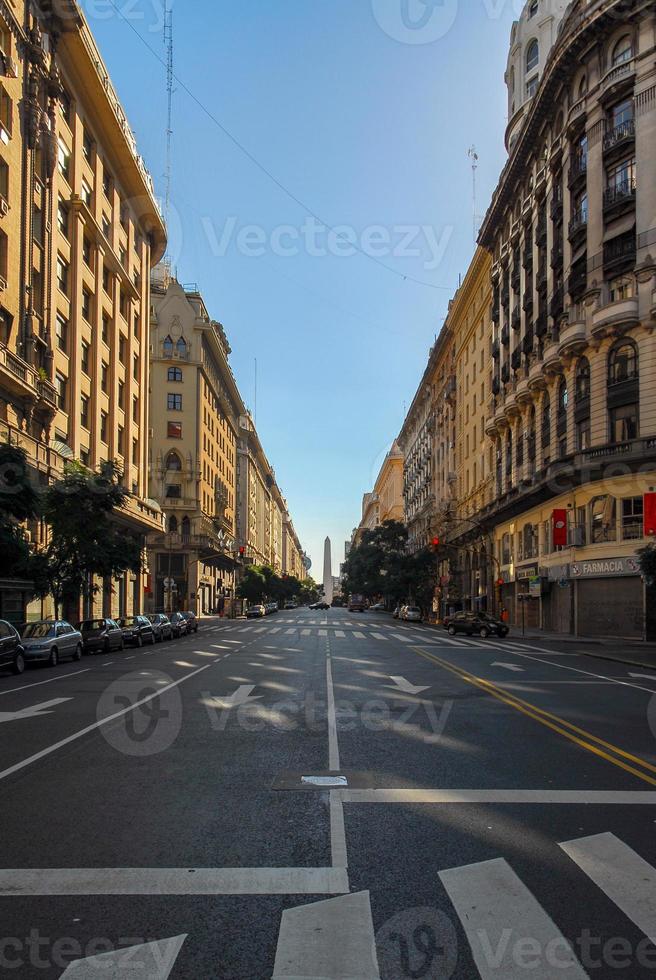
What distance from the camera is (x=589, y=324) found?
41062 mm

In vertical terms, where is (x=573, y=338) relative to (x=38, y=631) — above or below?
above

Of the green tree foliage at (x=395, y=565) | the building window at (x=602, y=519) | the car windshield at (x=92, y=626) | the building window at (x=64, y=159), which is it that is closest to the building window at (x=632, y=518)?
the building window at (x=602, y=519)

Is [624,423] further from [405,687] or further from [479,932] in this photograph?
[479,932]

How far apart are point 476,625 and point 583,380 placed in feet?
44.7

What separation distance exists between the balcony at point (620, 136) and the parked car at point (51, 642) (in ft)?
108

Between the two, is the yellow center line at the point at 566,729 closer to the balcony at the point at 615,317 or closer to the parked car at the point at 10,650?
the parked car at the point at 10,650

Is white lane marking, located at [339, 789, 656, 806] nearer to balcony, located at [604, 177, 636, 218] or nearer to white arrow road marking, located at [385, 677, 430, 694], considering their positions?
white arrow road marking, located at [385, 677, 430, 694]

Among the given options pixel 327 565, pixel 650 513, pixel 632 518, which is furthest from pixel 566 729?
pixel 327 565

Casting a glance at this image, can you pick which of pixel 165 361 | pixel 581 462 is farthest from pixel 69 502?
pixel 165 361

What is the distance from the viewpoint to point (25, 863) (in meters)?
5.88

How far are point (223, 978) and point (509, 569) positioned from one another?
53054 millimetres

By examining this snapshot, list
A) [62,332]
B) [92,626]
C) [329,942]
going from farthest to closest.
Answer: [62,332] → [92,626] → [329,942]

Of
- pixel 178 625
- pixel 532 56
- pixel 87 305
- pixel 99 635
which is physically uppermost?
pixel 532 56

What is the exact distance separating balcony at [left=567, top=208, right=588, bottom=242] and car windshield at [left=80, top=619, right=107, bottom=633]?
30034 millimetres
